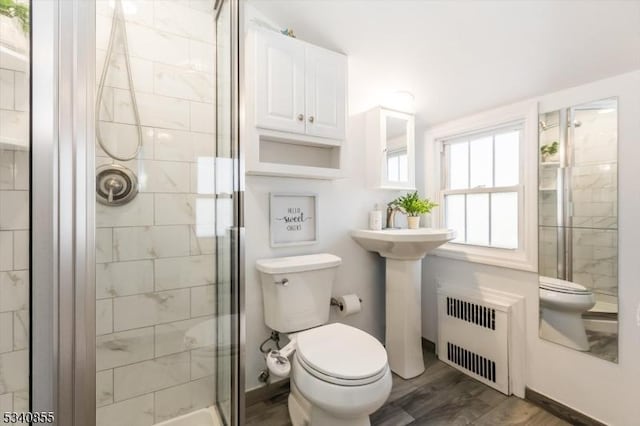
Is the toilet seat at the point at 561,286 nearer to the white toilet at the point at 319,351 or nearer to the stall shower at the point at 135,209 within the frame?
the white toilet at the point at 319,351

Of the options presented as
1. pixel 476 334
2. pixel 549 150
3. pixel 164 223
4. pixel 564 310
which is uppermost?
pixel 549 150

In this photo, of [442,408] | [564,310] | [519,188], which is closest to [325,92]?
[519,188]

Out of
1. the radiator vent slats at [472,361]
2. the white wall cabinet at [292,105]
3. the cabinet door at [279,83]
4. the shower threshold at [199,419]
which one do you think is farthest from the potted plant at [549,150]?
the shower threshold at [199,419]

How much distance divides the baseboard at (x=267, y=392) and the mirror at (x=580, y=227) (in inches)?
Answer: 62.1

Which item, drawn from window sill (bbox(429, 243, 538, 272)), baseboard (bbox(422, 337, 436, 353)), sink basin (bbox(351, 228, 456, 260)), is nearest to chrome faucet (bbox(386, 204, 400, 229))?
sink basin (bbox(351, 228, 456, 260))

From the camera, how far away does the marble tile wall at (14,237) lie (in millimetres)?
716

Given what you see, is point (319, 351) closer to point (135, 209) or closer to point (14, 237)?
point (135, 209)

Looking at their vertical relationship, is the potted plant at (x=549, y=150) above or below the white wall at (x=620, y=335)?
above

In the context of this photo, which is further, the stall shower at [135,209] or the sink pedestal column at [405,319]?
the sink pedestal column at [405,319]

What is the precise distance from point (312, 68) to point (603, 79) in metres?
1.50

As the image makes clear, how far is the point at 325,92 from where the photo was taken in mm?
1669

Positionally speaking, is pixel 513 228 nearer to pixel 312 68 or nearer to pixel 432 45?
pixel 432 45

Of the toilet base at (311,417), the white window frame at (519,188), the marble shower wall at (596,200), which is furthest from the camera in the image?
the white window frame at (519,188)

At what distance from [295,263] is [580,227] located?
1.54 meters
